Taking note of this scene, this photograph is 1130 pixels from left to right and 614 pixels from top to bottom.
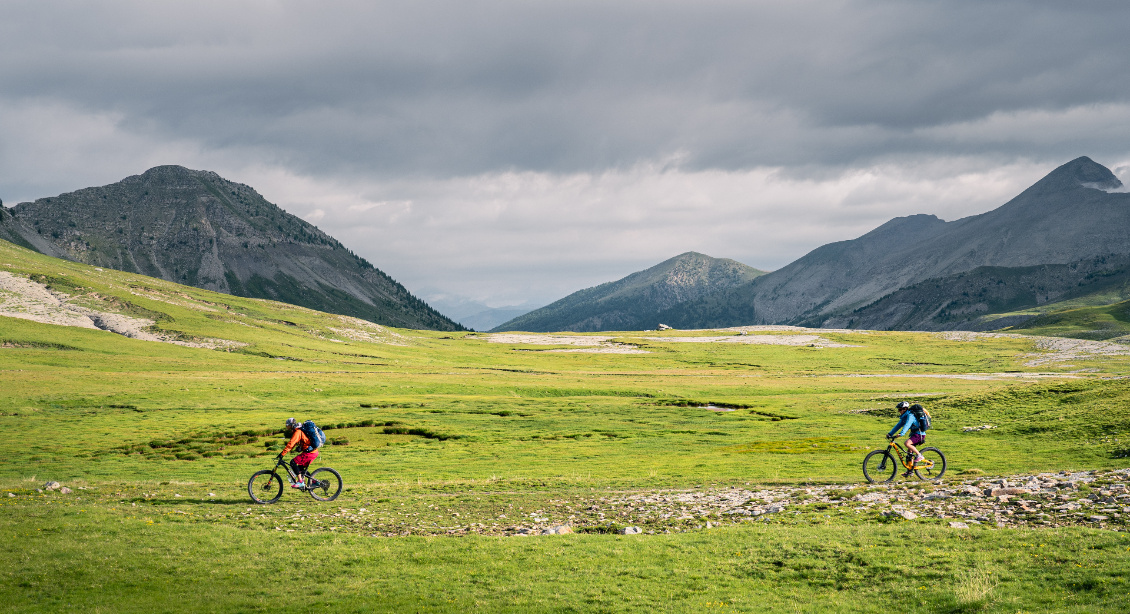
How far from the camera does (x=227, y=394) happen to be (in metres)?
75.6

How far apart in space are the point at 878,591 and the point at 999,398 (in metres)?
54.6

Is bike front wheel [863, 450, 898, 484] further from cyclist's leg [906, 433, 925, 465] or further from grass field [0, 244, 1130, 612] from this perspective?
grass field [0, 244, 1130, 612]

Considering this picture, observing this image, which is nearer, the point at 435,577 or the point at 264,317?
the point at 435,577

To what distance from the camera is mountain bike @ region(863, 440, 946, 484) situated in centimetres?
3203

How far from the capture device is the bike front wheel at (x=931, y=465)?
32094 millimetres

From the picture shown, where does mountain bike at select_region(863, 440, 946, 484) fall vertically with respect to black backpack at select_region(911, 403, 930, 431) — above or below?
below

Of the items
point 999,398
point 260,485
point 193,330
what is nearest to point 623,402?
point 999,398

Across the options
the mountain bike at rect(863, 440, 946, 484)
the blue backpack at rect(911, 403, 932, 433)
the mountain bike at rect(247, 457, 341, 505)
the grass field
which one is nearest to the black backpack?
the blue backpack at rect(911, 403, 932, 433)

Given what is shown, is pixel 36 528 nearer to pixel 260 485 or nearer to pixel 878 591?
pixel 260 485

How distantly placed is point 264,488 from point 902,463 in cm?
3147

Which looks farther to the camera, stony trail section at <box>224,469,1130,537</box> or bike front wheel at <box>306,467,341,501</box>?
bike front wheel at <box>306,467,341,501</box>

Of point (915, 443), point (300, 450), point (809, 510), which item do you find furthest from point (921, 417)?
point (300, 450)

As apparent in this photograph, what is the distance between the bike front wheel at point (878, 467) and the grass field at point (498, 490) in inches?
63.9

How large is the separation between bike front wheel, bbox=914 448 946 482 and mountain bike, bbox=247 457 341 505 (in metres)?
28.8
